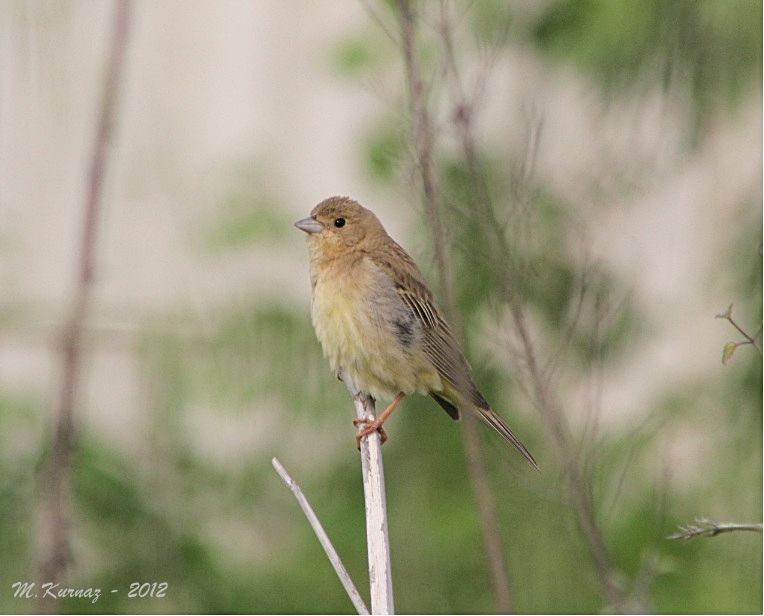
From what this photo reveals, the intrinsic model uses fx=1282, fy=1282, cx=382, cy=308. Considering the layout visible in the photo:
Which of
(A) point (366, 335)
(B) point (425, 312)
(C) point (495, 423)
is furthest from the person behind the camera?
(B) point (425, 312)

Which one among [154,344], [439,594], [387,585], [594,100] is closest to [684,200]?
[594,100]

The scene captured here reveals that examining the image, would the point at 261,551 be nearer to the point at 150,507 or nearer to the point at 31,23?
the point at 150,507

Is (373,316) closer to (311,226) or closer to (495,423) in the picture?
(311,226)

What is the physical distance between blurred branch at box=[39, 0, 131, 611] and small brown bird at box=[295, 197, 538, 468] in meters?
Result: 2.33

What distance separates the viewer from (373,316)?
4277 millimetres

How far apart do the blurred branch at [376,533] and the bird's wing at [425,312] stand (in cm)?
106

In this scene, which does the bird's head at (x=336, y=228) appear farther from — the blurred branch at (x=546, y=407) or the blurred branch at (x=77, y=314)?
the blurred branch at (x=77, y=314)

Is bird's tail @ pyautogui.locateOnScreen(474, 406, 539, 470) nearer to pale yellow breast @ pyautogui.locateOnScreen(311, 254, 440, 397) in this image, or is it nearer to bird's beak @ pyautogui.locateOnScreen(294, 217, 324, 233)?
pale yellow breast @ pyautogui.locateOnScreen(311, 254, 440, 397)

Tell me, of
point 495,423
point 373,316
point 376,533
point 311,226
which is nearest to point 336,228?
point 311,226

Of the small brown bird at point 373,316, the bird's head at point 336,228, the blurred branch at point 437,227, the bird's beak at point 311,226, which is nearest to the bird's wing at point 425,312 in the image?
the small brown bird at point 373,316

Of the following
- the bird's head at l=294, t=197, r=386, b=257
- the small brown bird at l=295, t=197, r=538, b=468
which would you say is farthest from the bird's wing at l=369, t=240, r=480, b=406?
the bird's head at l=294, t=197, r=386, b=257

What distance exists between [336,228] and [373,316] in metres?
0.37

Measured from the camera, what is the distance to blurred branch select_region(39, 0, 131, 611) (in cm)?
172

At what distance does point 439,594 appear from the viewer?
5367 mm
